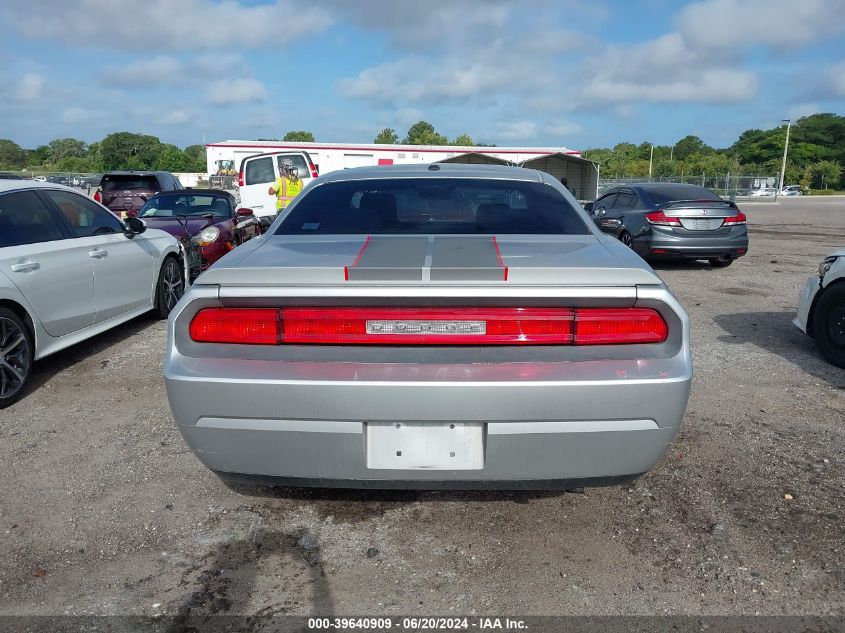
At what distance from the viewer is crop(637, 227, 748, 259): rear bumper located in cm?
1019

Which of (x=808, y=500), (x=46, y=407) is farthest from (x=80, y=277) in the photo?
(x=808, y=500)

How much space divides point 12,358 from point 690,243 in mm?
9113

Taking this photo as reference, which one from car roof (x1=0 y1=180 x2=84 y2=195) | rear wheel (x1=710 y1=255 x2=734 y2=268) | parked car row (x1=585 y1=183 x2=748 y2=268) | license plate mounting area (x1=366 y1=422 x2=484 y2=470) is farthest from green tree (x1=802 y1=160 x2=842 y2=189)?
license plate mounting area (x1=366 y1=422 x2=484 y2=470)

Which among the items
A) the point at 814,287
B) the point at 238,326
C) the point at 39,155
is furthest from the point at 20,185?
the point at 39,155

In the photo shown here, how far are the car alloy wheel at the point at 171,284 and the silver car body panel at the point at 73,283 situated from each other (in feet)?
1.22

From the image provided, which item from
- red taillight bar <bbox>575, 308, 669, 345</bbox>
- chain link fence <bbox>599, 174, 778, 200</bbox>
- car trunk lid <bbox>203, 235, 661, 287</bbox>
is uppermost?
car trunk lid <bbox>203, 235, 661, 287</bbox>

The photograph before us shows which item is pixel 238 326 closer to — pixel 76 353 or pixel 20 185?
pixel 20 185

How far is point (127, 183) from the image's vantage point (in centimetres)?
1686

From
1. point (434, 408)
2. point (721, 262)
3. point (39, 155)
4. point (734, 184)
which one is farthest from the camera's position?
point (39, 155)

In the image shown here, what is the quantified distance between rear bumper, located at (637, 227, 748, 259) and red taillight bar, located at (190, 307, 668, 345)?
8.31 m

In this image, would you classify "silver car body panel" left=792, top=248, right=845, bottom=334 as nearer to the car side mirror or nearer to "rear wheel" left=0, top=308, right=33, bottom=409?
the car side mirror

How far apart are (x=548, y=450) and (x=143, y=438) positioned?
102 inches

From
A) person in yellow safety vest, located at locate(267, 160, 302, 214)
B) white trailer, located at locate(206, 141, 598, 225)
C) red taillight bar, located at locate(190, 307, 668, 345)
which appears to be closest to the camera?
red taillight bar, located at locate(190, 307, 668, 345)

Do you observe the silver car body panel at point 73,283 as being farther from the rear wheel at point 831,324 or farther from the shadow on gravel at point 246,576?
the rear wheel at point 831,324
